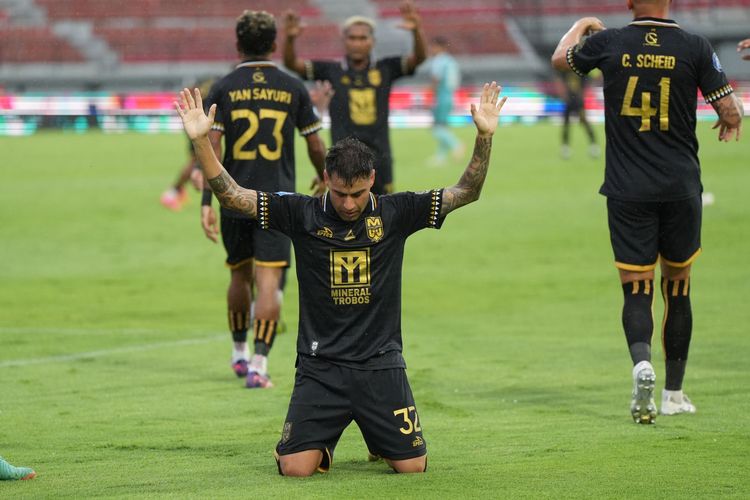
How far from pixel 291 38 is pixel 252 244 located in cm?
264

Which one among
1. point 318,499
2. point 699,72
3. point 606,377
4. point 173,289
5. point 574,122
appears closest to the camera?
point 318,499

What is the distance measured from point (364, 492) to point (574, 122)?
33804mm

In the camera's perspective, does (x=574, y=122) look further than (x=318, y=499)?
Yes

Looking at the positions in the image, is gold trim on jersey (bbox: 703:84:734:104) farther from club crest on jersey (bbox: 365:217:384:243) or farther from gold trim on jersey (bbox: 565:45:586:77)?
club crest on jersey (bbox: 365:217:384:243)

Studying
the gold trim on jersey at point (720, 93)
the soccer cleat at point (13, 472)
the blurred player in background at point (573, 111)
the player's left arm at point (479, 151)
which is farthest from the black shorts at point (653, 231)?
the blurred player in background at point (573, 111)

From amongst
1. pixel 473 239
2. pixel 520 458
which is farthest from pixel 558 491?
pixel 473 239

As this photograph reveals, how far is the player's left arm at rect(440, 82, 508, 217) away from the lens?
6.03 meters

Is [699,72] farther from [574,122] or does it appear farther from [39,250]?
[574,122]

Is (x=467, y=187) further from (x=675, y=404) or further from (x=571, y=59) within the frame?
(x=675, y=404)

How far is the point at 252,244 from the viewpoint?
29.2 ft

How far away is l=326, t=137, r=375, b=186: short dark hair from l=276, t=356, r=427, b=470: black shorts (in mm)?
901

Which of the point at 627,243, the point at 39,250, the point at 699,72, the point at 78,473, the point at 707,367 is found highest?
the point at 699,72

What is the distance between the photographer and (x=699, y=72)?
7148mm

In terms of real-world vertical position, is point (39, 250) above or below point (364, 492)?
below
